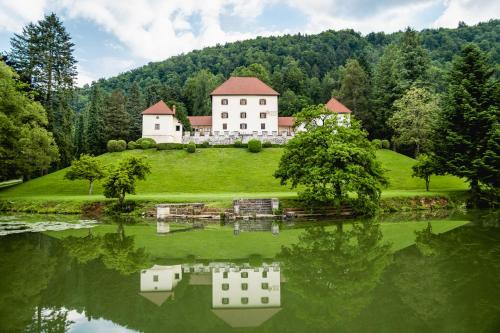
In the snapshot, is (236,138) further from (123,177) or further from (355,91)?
(123,177)

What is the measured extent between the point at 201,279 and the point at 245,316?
10.3 feet

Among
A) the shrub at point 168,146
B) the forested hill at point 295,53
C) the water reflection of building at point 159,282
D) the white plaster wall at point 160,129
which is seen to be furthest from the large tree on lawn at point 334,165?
the forested hill at point 295,53

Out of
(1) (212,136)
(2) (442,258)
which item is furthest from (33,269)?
(1) (212,136)

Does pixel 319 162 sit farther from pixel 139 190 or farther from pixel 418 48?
pixel 418 48

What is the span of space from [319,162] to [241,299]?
60.9 feet

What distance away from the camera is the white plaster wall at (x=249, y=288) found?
32.6 feet

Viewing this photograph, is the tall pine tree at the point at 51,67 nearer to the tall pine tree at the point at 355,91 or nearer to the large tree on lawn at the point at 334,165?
the large tree on lawn at the point at 334,165

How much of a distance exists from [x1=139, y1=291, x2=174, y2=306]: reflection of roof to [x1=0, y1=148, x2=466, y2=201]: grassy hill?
2406cm

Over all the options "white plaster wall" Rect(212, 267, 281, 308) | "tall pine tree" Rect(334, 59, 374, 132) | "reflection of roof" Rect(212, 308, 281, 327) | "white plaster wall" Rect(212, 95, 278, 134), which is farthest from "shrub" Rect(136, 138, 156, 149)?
"reflection of roof" Rect(212, 308, 281, 327)

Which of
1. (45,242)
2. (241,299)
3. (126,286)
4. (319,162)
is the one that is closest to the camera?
(241,299)

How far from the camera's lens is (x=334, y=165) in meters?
27.8

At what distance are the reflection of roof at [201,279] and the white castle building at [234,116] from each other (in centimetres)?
4453

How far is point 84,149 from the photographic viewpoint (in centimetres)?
6288

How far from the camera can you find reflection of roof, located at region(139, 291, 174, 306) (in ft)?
32.3
